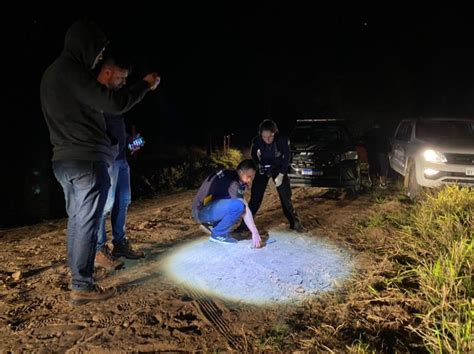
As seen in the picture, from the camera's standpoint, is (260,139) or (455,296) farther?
(260,139)

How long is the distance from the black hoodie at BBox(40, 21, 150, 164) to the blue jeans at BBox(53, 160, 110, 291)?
0.27 ft

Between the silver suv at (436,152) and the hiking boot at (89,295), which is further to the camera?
the silver suv at (436,152)

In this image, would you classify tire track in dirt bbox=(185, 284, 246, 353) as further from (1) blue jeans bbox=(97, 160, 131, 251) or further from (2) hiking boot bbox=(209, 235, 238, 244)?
(2) hiking boot bbox=(209, 235, 238, 244)

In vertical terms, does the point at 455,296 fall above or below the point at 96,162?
below

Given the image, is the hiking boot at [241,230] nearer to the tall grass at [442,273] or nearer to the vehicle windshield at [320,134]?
the tall grass at [442,273]

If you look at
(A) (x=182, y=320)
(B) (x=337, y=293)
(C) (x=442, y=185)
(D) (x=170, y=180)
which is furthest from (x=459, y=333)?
(D) (x=170, y=180)

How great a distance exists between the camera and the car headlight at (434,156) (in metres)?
7.36

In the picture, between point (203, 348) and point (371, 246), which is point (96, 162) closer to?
point (203, 348)

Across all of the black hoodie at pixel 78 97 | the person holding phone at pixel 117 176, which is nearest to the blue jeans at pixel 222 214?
the person holding phone at pixel 117 176

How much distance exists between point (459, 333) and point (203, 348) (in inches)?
64.9

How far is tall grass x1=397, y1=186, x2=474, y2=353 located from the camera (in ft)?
8.45

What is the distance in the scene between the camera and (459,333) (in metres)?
2.51

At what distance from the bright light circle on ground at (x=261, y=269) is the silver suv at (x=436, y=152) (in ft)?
11.6

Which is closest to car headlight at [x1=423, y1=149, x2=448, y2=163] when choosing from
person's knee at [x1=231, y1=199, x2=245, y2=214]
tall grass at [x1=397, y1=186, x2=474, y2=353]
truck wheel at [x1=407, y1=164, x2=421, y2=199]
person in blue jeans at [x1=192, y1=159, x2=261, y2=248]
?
truck wheel at [x1=407, y1=164, x2=421, y2=199]
